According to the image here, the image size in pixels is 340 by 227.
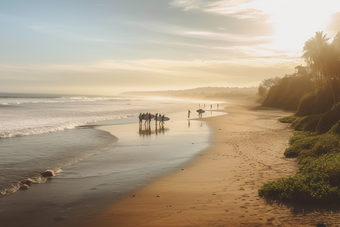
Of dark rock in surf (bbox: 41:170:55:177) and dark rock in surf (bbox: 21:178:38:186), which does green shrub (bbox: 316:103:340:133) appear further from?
dark rock in surf (bbox: 21:178:38:186)

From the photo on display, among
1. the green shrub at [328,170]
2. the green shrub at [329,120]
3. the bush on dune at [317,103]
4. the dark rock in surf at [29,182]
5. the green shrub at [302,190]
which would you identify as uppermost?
the bush on dune at [317,103]

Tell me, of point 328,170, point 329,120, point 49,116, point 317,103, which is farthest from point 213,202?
point 49,116

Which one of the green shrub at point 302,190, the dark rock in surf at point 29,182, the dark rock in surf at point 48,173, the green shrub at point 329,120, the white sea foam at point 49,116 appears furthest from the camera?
the white sea foam at point 49,116

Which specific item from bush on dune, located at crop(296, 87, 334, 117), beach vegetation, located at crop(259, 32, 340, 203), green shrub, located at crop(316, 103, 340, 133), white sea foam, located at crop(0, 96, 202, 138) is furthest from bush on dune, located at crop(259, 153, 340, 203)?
bush on dune, located at crop(296, 87, 334, 117)

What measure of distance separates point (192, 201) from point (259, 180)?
13.3 feet

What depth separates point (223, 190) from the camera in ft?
34.8

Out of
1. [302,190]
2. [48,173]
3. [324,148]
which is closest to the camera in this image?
[302,190]

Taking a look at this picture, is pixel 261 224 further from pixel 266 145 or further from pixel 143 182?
pixel 266 145

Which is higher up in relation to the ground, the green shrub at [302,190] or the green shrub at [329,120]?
the green shrub at [329,120]

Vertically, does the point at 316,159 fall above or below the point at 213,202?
above

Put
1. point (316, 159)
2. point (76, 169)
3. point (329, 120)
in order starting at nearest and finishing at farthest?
point (316, 159) < point (76, 169) < point (329, 120)

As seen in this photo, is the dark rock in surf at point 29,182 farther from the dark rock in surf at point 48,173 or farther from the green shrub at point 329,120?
the green shrub at point 329,120

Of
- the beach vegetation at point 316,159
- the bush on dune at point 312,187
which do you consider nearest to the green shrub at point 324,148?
the beach vegetation at point 316,159

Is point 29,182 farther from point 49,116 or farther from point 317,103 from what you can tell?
point 49,116
